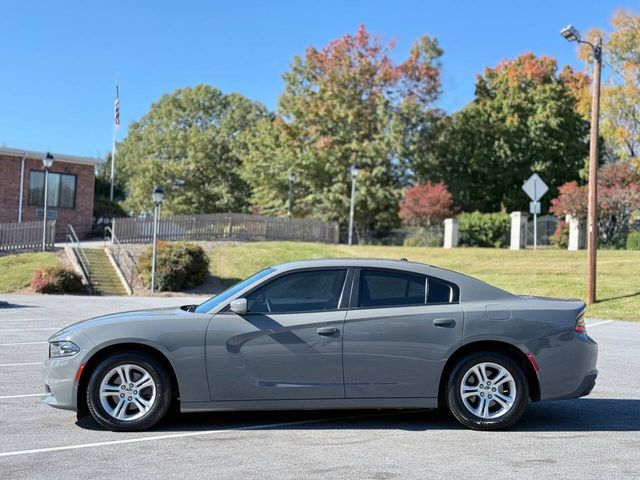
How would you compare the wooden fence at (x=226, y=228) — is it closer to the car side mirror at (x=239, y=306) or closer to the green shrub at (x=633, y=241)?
the green shrub at (x=633, y=241)

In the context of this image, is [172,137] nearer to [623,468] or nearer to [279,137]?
[279,137]

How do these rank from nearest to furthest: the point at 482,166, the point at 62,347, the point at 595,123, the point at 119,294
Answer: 1. the point at 62,347
2. the point at 595,123
3. the point at 119,294
4. the point at 482,166

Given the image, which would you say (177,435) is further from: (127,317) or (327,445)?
(327,445)

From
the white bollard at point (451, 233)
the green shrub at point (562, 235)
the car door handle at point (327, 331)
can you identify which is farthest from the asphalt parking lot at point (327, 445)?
the white bollard at point (451, 233)

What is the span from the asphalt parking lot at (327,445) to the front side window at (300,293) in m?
1.07

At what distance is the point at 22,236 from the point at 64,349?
83.6 feet

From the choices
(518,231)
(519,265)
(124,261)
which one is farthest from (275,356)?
(518,231)

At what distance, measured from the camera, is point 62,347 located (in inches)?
234

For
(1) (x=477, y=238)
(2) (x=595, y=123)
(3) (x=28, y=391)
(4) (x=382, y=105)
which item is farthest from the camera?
(4) (x=382, y=105)

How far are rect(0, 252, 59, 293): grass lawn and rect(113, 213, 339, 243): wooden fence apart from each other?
4891 millimetres

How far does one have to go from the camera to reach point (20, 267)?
87.9 feet

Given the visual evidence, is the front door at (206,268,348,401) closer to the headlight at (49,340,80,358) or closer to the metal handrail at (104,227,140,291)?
the headlight at (49,340,80,358)

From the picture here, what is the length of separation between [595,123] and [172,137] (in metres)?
43.7

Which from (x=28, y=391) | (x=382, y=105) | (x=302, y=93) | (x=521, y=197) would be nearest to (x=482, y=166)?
(x=521, y=197)
